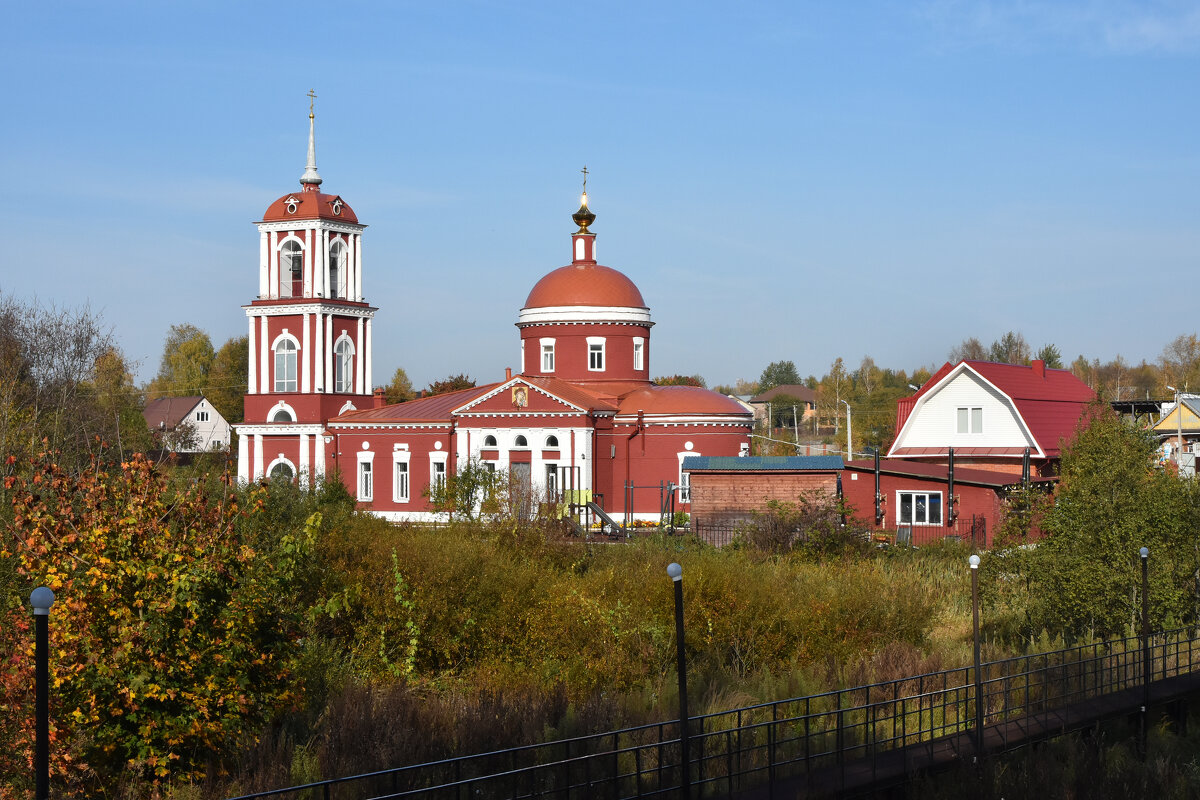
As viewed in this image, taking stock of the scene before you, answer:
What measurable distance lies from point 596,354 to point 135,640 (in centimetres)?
3754

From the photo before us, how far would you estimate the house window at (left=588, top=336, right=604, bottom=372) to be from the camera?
158 feet

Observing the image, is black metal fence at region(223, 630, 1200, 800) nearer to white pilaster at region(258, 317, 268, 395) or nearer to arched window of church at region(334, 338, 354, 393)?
arched window of church at region(334, 338, 354, 393)

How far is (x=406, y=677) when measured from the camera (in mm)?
18516

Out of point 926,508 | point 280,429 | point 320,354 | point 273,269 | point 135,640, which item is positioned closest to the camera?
point 135,640

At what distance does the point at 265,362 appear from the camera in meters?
49.1

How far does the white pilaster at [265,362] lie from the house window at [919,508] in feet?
82.7

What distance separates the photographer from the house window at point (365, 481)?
156 ft

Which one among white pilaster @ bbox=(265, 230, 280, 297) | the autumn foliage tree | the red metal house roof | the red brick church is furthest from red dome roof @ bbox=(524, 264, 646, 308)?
the autumn foliage tree

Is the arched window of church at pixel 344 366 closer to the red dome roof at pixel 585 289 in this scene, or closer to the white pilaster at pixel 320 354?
the white pilaster at pixel 320 354

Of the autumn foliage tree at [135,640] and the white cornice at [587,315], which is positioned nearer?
the autumn foliage tree at [135,640]

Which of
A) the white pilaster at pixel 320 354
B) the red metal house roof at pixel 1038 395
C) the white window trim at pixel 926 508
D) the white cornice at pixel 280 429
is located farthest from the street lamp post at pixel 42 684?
the white cornice at pixel 280 429

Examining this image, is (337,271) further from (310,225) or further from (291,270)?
(310,225)

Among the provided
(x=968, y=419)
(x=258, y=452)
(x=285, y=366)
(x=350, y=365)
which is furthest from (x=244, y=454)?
(x=968, y=419)

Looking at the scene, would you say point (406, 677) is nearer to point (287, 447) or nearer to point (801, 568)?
point (801, 568)
